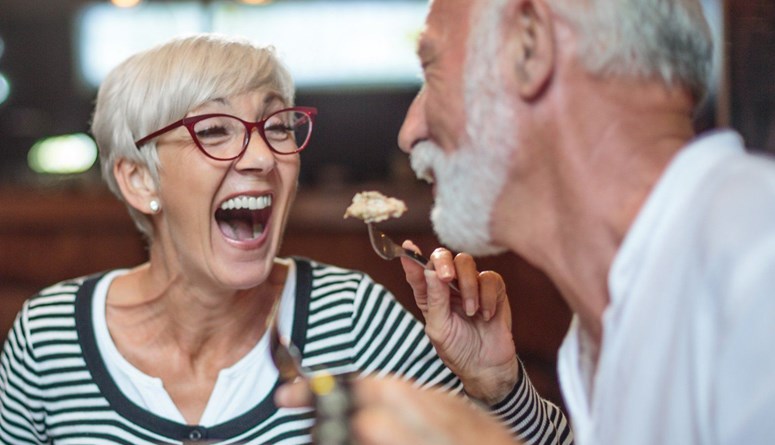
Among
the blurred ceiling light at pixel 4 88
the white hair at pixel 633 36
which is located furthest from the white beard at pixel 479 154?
the blurred ceiling light at pixel 4 88

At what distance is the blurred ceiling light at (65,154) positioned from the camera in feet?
20.4

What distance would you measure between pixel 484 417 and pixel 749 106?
2.99 metres

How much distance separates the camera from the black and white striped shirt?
1.83 meters

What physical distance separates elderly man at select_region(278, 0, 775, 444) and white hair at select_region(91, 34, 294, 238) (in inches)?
23.7

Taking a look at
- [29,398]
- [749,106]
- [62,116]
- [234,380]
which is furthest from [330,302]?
[62,116]

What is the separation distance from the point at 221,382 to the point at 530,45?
3.45 ft

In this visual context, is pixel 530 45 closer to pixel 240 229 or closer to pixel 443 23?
pixel 443 23

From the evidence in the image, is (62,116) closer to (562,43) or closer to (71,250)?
(71,250)

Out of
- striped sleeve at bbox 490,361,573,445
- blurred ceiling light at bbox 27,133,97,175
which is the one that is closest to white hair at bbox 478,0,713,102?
striped sleeve at bbox 490,361,573,445

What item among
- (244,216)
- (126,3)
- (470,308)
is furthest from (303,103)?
(470,308)

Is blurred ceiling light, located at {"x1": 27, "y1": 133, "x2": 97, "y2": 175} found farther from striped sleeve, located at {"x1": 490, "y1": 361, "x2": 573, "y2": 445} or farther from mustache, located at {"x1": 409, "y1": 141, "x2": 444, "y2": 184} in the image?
mustache, located at {"x1": 409, "y1": 141, "x2": 444, "y2": 184}

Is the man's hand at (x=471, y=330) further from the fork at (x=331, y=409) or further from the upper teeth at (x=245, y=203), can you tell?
the fork at (x=331, y=409)

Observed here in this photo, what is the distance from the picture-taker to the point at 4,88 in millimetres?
6973

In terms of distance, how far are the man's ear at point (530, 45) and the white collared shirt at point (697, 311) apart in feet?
0.63
